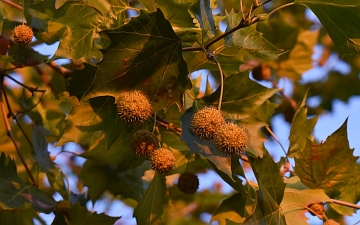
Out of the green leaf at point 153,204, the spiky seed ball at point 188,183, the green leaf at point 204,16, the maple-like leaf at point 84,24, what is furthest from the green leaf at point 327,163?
the maple-like leaf at point 84,24

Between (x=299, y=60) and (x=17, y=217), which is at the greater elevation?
(x=17, y=217)

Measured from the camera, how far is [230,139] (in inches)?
77.5

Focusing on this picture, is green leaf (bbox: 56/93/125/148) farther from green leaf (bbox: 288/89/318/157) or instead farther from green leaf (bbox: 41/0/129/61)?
green leaf (bbox: 288/89/318/157)

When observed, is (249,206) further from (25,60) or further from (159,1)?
(25,60)

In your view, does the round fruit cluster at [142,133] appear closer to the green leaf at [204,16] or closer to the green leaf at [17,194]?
the green leaf at [204,16]

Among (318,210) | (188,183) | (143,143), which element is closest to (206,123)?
(143,143)

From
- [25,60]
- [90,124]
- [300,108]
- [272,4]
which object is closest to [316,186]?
[300,108]

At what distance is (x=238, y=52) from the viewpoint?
2.07 meters

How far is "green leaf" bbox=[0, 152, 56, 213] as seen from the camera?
223 centimetres

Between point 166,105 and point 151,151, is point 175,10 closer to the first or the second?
point 166,105

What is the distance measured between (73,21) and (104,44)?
22 cm

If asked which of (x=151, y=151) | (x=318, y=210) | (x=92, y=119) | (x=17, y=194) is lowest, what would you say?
(x=318, y=210)

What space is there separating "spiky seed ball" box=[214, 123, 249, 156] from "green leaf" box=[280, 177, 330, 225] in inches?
15.9

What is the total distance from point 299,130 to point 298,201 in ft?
1.64
